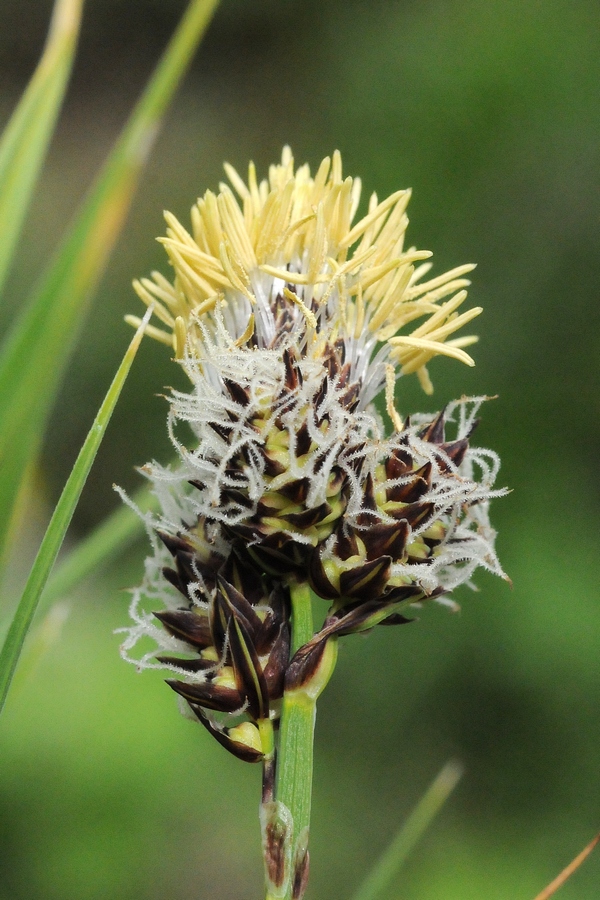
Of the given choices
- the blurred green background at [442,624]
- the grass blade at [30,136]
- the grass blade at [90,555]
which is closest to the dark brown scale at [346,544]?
the grass blade at [90,555]

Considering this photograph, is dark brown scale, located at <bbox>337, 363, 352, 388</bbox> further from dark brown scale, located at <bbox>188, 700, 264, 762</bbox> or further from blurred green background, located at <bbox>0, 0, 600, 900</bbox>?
blurred green background, located at <bbox>0, 0, 600, 900</bbox>

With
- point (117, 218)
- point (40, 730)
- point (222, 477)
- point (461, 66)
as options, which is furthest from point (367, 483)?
point (461, 66)

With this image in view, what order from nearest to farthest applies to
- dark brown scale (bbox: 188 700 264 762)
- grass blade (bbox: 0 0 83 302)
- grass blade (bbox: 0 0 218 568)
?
1. grass blade (bbox: 0 0 218 568)
2. grass blade (bbox: 0 0 83 302)
3. dark brown scale (bbox: 188 700 264 762)

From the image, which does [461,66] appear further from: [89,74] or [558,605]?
[89,74]

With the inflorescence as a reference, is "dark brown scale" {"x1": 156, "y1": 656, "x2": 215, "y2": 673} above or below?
below

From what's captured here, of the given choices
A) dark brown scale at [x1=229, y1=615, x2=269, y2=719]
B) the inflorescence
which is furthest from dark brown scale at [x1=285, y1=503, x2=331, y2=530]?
dark brown scale at [x1=229, y1=615, x2=269, y2=719]

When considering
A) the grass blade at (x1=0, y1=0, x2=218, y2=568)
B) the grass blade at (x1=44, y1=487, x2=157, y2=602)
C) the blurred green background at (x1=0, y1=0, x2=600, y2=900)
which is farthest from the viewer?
the blurred green background at (x1=0, y1=0, x2=600, y2=900)
